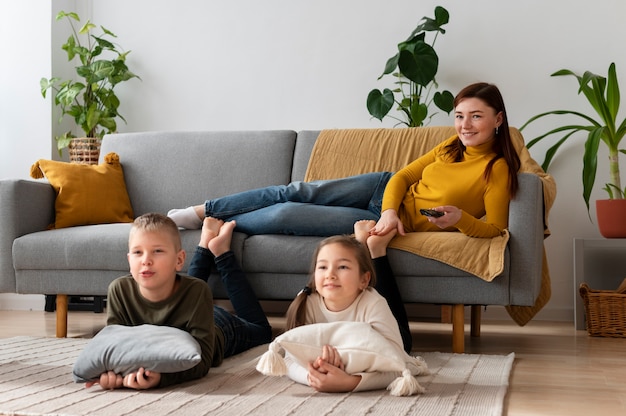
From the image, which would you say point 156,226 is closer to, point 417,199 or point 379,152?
point 417,199

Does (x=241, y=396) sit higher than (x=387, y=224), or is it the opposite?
(x=387, y=224)

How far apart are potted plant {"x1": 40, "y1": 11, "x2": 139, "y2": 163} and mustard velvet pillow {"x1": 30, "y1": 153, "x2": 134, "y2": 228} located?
76cm

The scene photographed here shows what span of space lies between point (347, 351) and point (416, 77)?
219 cm

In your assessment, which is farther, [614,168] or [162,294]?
[614,168]

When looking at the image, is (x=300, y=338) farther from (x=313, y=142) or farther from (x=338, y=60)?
(x=338, y=60)

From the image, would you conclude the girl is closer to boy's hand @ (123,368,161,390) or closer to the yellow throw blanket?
boy's hand @ (123,368,161,390)

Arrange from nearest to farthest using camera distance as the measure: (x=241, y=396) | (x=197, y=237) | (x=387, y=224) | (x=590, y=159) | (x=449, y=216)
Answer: (x=241, y=396), (x=449, y=216), (x=387, y=224), (x=197, y=237), (x=590, y=159)

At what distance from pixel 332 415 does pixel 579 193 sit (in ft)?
8.71

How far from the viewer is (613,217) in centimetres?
358

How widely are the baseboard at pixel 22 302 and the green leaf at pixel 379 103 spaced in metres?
2.07

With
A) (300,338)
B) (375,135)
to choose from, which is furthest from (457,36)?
(300,338)

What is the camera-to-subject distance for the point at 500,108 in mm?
2885

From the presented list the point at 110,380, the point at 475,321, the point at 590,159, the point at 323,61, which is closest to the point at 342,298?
the point at 110,380

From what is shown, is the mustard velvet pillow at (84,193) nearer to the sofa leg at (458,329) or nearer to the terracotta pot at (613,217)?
the sofa leg at (458,329)
